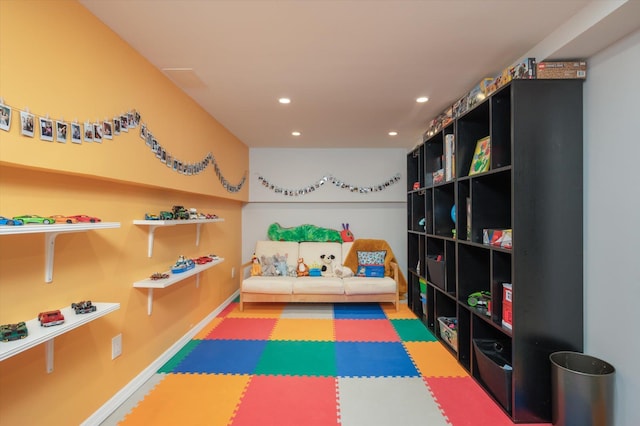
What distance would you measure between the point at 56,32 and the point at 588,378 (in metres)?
3.23

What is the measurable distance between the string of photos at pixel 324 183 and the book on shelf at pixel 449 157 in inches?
78.3

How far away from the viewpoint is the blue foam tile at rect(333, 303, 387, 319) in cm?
374

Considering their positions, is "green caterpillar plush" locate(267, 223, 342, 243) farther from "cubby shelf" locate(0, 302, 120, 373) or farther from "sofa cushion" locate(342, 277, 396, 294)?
"cubby shelf" locate(0, 302, 120, 373)

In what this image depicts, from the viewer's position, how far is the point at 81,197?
174cm

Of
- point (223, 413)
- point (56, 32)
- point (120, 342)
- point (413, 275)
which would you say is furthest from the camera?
point (413, 275)

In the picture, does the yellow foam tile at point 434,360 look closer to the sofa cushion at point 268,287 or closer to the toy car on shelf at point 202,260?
the sofa cushion at point 268,287

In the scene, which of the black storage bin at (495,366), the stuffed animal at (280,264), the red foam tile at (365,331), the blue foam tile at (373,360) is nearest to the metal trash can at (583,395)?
the black storage bin at (495,366)

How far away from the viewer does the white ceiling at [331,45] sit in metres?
1.61

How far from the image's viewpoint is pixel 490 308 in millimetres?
2145

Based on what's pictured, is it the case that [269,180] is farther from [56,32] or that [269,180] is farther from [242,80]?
[56,32]

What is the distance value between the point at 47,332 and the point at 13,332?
11 cm

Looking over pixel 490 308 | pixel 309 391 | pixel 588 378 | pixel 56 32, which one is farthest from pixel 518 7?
pixel 309 391

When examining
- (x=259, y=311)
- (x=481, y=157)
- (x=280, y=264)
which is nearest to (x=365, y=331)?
(x=259, y=311)

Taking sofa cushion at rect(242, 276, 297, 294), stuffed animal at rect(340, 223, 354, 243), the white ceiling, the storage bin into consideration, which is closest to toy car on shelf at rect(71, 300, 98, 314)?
the white ceiling
